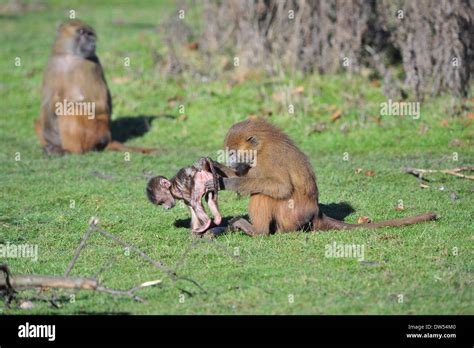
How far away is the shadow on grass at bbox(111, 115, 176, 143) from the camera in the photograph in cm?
1484

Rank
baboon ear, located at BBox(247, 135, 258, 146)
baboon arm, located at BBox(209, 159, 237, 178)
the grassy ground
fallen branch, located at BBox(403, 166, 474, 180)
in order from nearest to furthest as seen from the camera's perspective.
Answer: the grassy ground
baboon ear, located at BBox(247, 135, 258, 146)
baboon arm, located at BBox(209, 159, 237, 178)
fallen branch, located at BBox(403, 166, 474, 180)

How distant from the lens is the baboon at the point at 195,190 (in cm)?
847

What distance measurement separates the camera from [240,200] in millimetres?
10547

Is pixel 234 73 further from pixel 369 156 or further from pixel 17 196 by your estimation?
pixel 17 196

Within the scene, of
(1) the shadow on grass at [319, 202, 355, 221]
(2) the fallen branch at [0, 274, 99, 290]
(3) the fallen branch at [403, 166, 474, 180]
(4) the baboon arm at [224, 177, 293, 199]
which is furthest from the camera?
(3) the fallen branch at [403, 166, 474, 180]
